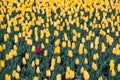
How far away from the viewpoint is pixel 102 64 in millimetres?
5449

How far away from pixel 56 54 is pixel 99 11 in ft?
10.8

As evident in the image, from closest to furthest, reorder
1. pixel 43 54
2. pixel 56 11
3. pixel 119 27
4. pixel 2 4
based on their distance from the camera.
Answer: pixel 43 54 → pixel 119 27 → pixel 56 11 → pixel 2 4

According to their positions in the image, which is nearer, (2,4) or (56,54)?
(56,54)

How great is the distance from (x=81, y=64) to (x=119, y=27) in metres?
2.06

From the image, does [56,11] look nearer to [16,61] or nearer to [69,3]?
[69,3]

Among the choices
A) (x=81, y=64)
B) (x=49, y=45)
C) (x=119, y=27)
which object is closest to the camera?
(x=81, y=64)

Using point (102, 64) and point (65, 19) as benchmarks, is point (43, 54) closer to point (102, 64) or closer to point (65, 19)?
point (102, 64)

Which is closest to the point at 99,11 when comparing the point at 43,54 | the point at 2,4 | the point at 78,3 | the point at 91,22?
the point at 78,3

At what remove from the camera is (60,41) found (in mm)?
6398

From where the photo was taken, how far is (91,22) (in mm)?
7348

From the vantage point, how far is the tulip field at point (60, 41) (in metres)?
5.02

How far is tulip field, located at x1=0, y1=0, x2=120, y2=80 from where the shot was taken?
5.02 metres

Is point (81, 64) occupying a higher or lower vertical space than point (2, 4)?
lower

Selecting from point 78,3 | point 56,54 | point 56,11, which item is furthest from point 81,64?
point 78,3
